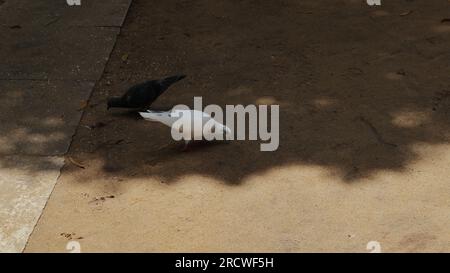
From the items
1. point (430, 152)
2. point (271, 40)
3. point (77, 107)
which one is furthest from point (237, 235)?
point (271, 40)

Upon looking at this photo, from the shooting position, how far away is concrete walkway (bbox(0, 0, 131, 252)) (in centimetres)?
478

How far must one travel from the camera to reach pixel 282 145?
5156 mm

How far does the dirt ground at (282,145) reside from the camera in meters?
4.35

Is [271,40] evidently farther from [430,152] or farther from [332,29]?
[430,152]

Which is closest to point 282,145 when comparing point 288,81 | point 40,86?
point 288,81

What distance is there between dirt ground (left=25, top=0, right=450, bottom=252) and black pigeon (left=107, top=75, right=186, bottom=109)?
140 millimetres

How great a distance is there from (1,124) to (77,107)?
57 centimetres

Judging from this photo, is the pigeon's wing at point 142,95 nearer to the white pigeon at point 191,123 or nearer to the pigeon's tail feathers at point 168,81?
the pigeon's tail feathers at point 168,81

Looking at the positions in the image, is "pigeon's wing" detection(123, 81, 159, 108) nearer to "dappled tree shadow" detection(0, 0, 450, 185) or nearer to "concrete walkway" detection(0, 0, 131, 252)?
"dappled tree shadow" detection(0, 0, 450, 185)

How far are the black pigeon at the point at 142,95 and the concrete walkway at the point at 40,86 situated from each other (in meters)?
0.39

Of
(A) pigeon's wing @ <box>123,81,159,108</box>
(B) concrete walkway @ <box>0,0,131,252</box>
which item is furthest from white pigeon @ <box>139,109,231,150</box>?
(B) concrete walkway @ <box>0,0,131,252</box>

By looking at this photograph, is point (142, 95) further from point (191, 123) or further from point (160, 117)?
point (191, 123)

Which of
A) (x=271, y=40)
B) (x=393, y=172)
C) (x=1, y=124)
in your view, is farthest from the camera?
(x=271, y=40)

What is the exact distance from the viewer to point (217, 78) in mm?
6180
